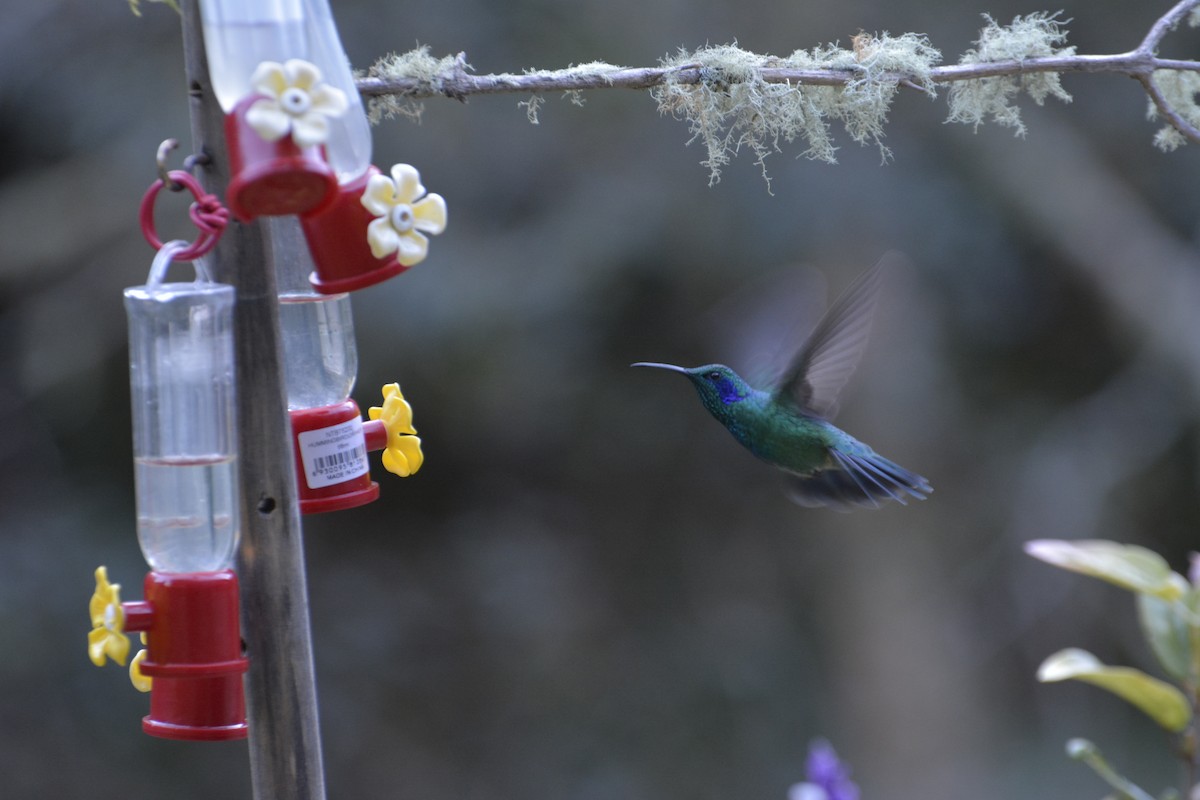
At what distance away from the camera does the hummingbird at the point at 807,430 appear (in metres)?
1.88

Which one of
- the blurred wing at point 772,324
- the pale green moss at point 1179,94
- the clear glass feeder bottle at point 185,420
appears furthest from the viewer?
the blurred wing at point 772,324

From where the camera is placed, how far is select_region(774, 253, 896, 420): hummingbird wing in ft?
5.26

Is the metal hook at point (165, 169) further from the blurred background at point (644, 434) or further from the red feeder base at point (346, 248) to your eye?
the blurred background at point (644, 434)

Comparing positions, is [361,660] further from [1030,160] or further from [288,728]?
[288,728]

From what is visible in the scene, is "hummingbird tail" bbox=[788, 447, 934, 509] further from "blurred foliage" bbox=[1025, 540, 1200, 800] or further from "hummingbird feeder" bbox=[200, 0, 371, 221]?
"hummingbird feeder" bbox=[200, 0, 371, 221]

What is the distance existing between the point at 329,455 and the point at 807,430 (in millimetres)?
858

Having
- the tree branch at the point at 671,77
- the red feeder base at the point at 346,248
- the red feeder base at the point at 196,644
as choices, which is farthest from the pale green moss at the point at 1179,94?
the red feeder base at the point at 196,644

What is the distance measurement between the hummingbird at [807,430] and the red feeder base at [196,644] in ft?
2.59

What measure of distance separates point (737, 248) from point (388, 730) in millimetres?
2475

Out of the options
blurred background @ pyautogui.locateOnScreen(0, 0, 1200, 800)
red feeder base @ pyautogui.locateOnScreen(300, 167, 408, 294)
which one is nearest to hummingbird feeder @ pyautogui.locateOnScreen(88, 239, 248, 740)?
red feeder base @ pyautogui.locateOnScreen(300, 167, 408, 294)

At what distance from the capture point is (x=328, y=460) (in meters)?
1.45

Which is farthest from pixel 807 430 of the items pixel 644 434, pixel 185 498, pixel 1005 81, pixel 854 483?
pixel 644 434

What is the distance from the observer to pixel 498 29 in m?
3.85

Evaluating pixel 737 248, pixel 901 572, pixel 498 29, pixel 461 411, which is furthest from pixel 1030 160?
pixel 461 411
